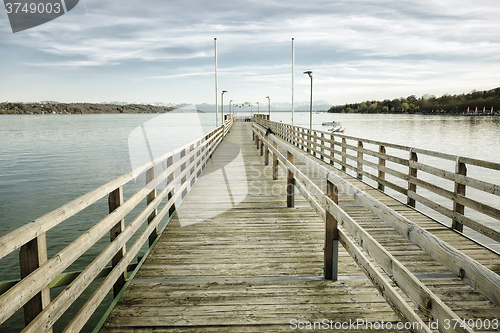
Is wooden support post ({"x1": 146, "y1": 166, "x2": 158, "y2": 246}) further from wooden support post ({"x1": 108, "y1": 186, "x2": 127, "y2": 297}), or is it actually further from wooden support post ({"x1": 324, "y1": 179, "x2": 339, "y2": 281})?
wooden support post ({"x1": 324, "y1": 179, "x2": 339, "y2": 281})

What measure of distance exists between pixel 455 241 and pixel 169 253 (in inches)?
150

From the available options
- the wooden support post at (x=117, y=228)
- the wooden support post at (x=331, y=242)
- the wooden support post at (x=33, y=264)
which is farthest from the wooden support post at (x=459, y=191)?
the wooden support post at (x=33, y=264)

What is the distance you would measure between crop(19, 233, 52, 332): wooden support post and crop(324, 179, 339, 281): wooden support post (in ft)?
8.27

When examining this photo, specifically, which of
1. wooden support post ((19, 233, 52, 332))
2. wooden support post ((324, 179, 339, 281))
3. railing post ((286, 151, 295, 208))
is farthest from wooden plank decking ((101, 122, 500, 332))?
wooden support post ((19, 233, 52, 332))

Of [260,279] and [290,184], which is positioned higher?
[290,184]

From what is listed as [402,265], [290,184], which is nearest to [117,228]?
[402,265]

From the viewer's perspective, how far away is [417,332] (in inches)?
82.4

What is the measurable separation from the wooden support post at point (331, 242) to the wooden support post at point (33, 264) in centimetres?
252

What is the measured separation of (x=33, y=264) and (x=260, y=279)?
2.26 meters

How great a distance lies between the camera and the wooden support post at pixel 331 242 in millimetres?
3672

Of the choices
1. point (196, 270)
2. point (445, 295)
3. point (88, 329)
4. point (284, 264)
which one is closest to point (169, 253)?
point (196, 270)

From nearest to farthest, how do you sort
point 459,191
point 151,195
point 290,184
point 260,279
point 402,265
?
point 402,265
point 260,279
point 151,195
point 459,191
point 290,184

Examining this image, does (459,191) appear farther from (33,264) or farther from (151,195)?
(33,264)

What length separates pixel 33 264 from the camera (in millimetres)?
2115
